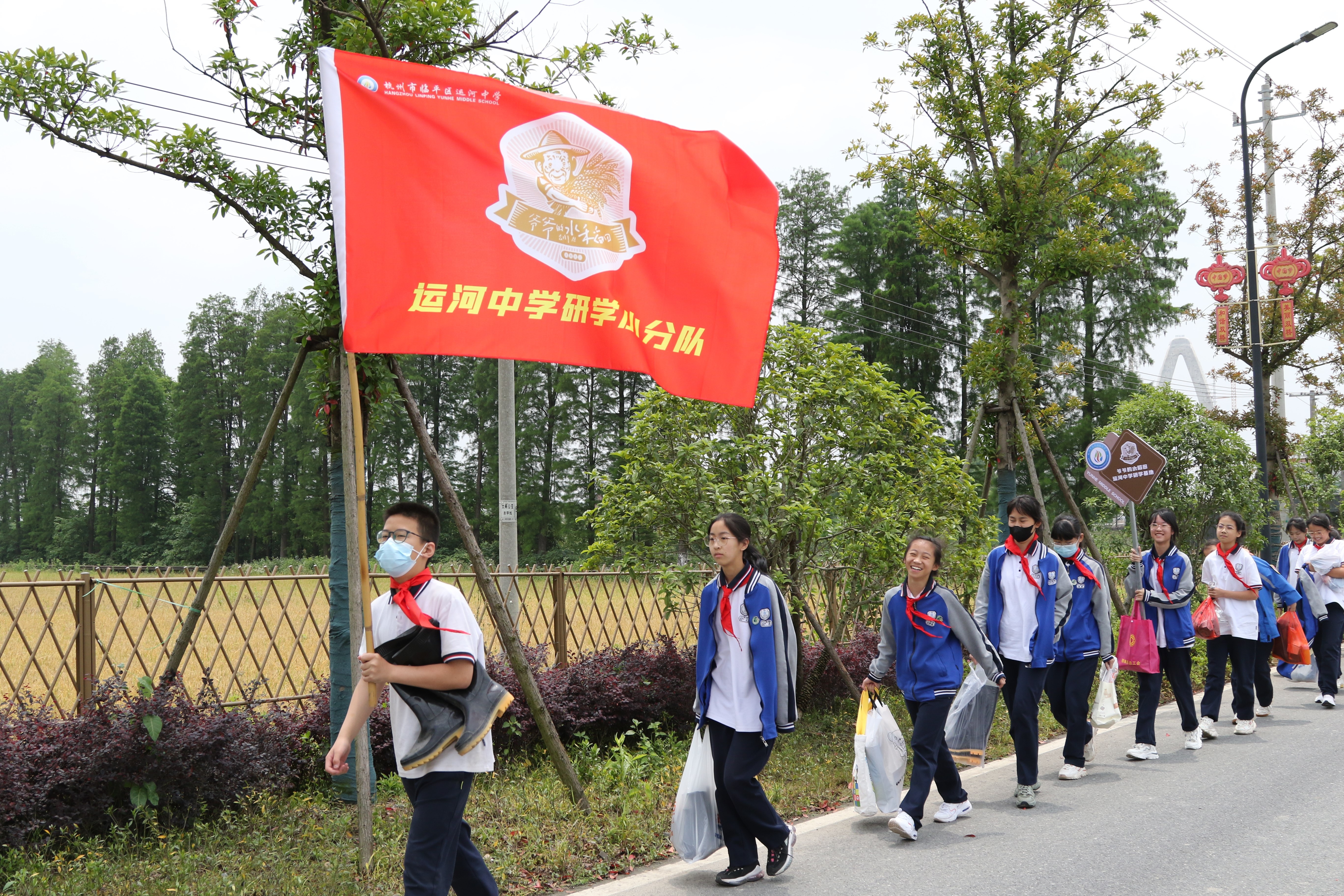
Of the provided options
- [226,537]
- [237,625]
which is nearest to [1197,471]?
[237,625]

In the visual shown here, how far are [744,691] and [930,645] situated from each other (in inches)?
56.4

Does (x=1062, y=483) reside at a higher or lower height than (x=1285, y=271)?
lower

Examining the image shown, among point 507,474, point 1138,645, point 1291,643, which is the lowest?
point 1291,643

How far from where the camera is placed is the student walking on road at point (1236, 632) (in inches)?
352

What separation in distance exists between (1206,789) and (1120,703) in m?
3.65

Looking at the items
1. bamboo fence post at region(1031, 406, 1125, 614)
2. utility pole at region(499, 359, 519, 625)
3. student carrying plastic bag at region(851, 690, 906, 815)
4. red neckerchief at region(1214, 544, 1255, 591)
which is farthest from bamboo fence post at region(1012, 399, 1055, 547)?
utility pole at region(499, 359, 519, 625)

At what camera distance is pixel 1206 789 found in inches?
271

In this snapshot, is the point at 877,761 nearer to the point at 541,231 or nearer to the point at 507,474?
the point at 541,231

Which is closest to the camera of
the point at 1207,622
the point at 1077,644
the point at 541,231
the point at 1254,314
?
the point at 541,231

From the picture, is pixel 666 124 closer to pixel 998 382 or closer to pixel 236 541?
pixel 998 382

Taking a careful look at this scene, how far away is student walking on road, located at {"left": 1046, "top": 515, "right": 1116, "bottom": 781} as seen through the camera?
7152 mm

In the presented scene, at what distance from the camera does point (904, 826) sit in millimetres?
5652

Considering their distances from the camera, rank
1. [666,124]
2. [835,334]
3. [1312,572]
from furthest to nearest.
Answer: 1. [835,334]
2. [1312,572]
3. [666,124]

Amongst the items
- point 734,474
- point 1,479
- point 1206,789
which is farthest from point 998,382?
point 1,479
